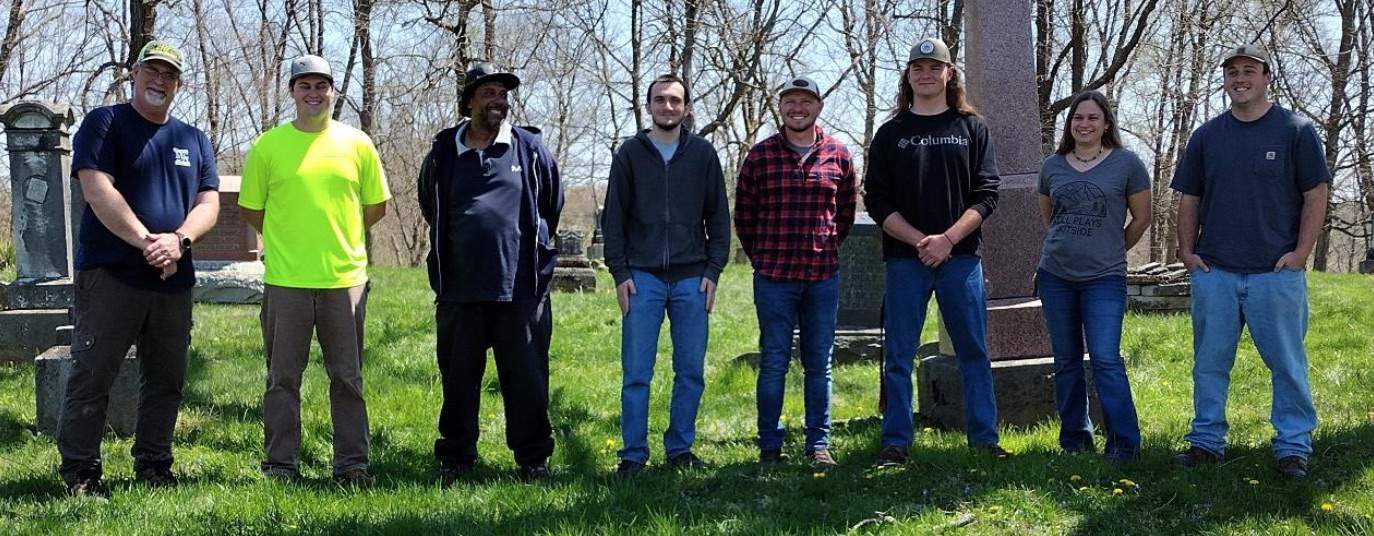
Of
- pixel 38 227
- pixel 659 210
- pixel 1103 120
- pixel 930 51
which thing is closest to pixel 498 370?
pixel 659 210

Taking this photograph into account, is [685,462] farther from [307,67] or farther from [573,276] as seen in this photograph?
[573,276]

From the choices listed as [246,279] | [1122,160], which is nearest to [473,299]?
[1122,160]

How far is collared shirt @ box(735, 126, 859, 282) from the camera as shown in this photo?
4996 mm

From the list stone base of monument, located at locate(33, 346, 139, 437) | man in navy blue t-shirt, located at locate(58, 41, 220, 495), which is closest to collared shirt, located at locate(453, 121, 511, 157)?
man in navy blue t-shirt, located at locate(58, 41, 220, 495)

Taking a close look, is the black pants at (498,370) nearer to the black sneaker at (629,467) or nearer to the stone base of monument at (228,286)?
the black sneaker at (629,467)

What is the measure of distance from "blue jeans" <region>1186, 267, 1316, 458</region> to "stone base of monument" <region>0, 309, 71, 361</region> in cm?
793

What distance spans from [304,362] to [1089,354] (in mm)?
3596

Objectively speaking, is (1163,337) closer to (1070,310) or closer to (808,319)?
(1070,310)

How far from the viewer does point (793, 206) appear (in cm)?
502

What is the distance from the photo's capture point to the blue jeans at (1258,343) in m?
4.64

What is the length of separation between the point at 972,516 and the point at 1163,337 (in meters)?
6.34

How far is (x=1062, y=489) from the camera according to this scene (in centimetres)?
434

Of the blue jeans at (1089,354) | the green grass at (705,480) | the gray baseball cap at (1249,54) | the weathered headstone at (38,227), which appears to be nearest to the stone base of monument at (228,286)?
the weathered headstone at (38,227)

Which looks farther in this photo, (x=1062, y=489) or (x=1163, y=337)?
(x=1163, y=337)
